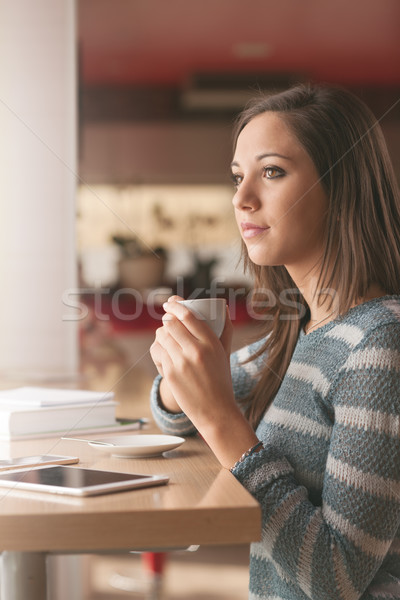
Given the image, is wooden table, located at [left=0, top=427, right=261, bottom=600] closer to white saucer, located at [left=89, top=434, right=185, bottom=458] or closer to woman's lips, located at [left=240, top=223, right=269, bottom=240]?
white saucer, located at [left=89, top=434, right=185, bottom=458]

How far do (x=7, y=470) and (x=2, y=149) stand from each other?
165cm

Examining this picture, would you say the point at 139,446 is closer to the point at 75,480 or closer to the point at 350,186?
the point at 75,480

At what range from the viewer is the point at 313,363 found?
913 millimetres

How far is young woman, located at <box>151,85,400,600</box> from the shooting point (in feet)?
2.47

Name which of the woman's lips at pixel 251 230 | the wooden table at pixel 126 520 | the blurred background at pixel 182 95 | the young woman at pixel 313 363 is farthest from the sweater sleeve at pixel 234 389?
the blurred background at pixel 182 95

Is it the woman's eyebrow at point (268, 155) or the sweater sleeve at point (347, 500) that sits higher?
the woman's eyebrow at point (268, 155)

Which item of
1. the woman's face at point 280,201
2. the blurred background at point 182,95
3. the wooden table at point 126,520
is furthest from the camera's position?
the blurred background at point 182,95

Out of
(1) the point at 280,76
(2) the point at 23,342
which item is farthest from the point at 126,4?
(2) the point at 23,342

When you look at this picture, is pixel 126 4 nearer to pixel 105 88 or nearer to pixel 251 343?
pixel 105 88

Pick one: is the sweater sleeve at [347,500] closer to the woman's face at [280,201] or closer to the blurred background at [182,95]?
the woman's face at [280,201]

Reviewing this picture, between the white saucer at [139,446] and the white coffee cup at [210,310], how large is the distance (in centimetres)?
15

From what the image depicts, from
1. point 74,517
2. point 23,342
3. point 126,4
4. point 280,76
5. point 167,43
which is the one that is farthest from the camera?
point 280,76

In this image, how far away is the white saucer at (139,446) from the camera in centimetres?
85

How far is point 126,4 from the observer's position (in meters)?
4.74
